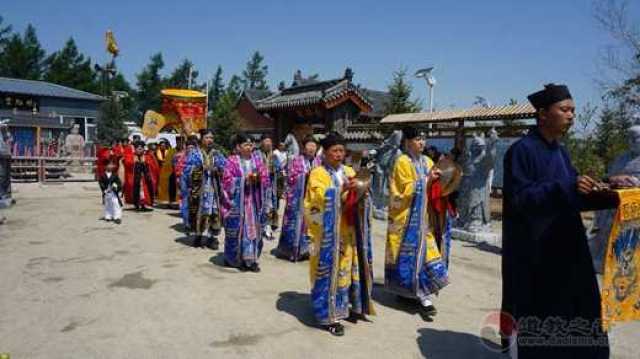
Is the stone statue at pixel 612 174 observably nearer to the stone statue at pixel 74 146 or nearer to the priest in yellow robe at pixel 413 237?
the priest in yellow robe at pixel 413 237

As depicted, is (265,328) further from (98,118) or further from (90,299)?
(98,118)

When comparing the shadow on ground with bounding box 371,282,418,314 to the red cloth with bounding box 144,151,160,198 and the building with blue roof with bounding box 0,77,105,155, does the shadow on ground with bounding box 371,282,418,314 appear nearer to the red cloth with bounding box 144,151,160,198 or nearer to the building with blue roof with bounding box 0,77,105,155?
the red cloth with bounding box 144,151,160,198

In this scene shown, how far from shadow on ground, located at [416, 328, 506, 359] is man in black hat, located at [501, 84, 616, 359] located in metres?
0.96

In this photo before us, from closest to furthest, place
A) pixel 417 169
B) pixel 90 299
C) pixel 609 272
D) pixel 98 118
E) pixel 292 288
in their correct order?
pixel 609 272
pixel 417 169
pixel 90 299
pixel 292 288
pixel 98 118

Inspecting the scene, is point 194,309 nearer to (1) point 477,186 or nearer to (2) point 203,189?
(2) point 203,189

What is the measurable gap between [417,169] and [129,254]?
16.6 ft

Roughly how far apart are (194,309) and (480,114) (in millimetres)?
7703

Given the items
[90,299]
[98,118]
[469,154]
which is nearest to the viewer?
[90,299]

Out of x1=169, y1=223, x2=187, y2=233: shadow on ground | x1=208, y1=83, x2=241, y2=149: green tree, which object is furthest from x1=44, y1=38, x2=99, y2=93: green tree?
x1=169, y1=223, x2=187, y2=233: shadow on ground

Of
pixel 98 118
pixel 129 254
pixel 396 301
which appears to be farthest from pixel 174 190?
pixel 98 118

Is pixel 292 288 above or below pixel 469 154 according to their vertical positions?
below

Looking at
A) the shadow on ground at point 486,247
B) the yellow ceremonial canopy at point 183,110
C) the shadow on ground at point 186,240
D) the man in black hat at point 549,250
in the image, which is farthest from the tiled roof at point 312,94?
the man in black hat at point 549,250

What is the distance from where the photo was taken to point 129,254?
7.62 meters

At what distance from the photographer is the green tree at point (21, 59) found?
4928cm
